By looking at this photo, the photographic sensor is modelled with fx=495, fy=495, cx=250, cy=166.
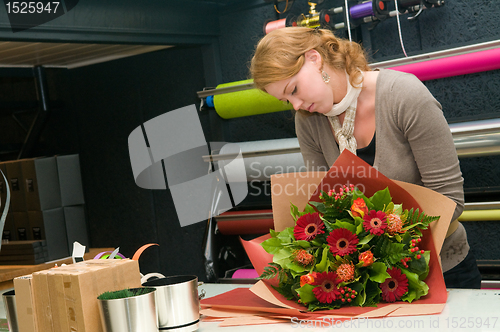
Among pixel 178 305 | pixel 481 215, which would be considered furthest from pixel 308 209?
pixel 481 215

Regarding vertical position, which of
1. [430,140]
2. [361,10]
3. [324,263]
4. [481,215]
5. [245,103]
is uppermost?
[361,10]

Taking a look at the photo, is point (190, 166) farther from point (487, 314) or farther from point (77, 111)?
point (487, 314)

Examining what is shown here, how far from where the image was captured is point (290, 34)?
126 cm

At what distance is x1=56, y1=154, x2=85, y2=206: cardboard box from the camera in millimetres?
3094

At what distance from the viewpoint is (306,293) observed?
902mm

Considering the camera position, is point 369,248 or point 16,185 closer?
point 369,248

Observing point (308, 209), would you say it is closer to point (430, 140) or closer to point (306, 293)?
point (306, 293)

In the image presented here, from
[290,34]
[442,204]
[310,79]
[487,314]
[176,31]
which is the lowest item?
[487,314]

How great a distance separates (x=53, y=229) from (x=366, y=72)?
7.81 feet

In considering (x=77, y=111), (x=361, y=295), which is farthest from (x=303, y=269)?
(x=77, y=111)

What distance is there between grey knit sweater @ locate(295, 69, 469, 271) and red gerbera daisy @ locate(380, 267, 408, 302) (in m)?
0.24

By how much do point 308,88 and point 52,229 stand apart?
2.30 metres

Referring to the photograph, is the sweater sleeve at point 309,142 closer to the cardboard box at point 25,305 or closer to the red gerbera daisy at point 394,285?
the red gerbera daisy at point 394,285

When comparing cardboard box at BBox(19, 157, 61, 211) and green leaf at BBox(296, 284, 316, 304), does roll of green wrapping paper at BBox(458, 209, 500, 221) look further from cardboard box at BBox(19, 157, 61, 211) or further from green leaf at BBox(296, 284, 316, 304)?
cardboard box at BBox(19, 157, 61, 211)
